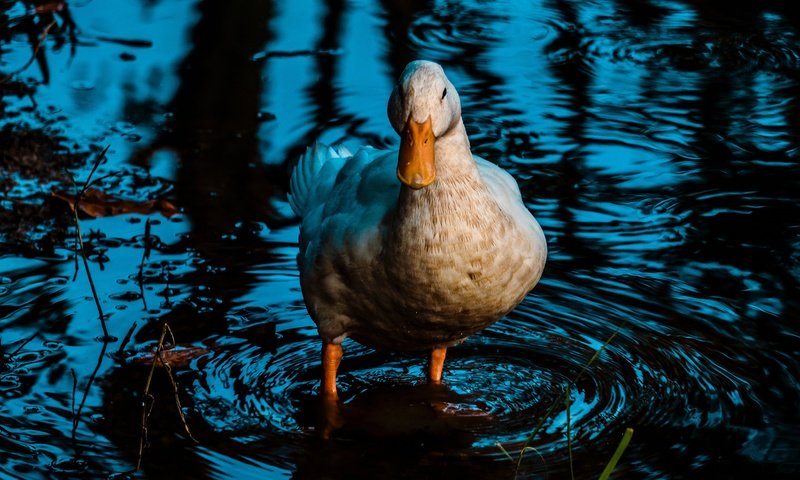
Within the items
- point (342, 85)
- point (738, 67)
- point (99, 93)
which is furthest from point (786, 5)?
point (99, 93)

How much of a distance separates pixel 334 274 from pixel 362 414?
683 mm

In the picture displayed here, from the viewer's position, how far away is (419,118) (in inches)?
152

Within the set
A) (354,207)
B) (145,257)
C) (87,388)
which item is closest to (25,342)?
(87,388)

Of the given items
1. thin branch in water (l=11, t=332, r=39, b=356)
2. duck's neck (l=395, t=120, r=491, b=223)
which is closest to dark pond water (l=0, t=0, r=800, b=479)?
thin branch in water (l=11, t=332, r=39, b=356)

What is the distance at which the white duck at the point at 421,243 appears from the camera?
3.89 meters

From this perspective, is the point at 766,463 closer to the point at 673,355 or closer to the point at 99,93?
the point at 673,355

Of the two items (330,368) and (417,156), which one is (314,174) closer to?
(330,368)

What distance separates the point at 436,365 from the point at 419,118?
57.3 inches

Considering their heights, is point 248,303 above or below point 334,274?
below

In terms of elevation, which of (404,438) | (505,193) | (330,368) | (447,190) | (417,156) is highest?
(417,156)

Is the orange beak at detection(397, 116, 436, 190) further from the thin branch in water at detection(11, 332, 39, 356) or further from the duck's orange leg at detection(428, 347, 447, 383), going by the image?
the thin branch in water at detection(11, 332, 39, 356)

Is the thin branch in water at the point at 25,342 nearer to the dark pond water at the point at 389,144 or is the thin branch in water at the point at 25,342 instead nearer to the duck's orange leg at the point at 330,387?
the dark pond water at the point at 389,144

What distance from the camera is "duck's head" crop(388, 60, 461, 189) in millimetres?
3826

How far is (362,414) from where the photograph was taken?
4828 millimetres
